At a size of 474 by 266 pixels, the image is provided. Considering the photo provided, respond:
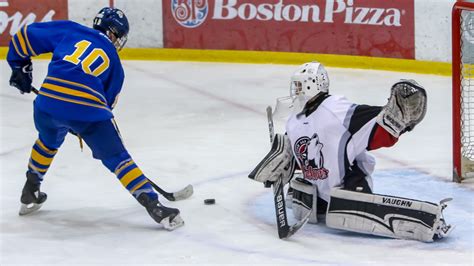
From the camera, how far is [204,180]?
5.49 m

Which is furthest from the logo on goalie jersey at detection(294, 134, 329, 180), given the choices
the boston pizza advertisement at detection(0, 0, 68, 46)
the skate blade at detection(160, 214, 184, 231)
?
the boston pizza advertisement at detection(0, 0, 68, 46)

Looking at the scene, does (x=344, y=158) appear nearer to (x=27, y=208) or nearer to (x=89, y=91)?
(x=89, y=91)

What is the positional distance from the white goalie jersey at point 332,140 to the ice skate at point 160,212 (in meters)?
0.55

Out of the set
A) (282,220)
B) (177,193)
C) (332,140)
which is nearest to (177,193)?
(177,193)

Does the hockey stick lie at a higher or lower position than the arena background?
lower

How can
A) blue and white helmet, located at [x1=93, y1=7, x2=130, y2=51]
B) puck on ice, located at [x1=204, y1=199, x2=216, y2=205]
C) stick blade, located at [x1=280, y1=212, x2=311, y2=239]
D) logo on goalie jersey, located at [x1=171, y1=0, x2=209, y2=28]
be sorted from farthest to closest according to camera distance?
1. logo on goalie jersey, located at [x1=171, y1=0, x2=209, y2=28]
2. puck on ice, located at [x1=204, y1=199, x2=216, y2=205]
3. blue and white helmet, located at [x1=93, y1=7, x2=130, y2=51]
4. stick blade, located at [x1=280, y1=212, x2=311, y2=239]

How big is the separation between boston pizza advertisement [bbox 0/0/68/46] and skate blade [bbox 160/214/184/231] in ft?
14.2

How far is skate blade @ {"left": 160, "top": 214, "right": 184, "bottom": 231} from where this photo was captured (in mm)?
4573

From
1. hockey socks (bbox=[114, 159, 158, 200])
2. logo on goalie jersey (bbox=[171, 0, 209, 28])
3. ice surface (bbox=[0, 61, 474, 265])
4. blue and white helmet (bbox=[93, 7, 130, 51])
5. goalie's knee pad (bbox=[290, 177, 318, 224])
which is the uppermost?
blue and white helmet (bbox=[93, 7, 130, 51])

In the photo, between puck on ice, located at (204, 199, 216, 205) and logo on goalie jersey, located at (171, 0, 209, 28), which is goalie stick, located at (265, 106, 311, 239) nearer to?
puck on ice, located at (204, 199, 216, 205)

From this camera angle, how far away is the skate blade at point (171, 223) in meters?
4.57

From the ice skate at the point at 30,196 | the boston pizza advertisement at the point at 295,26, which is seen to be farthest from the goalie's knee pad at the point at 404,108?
the boston pizza advertisement at the point at 295,26

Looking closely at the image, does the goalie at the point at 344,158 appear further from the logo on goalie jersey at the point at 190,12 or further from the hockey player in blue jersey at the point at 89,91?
the logo on goalie jersey at the point at 190,12

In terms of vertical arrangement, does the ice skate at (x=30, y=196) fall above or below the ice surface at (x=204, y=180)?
above
